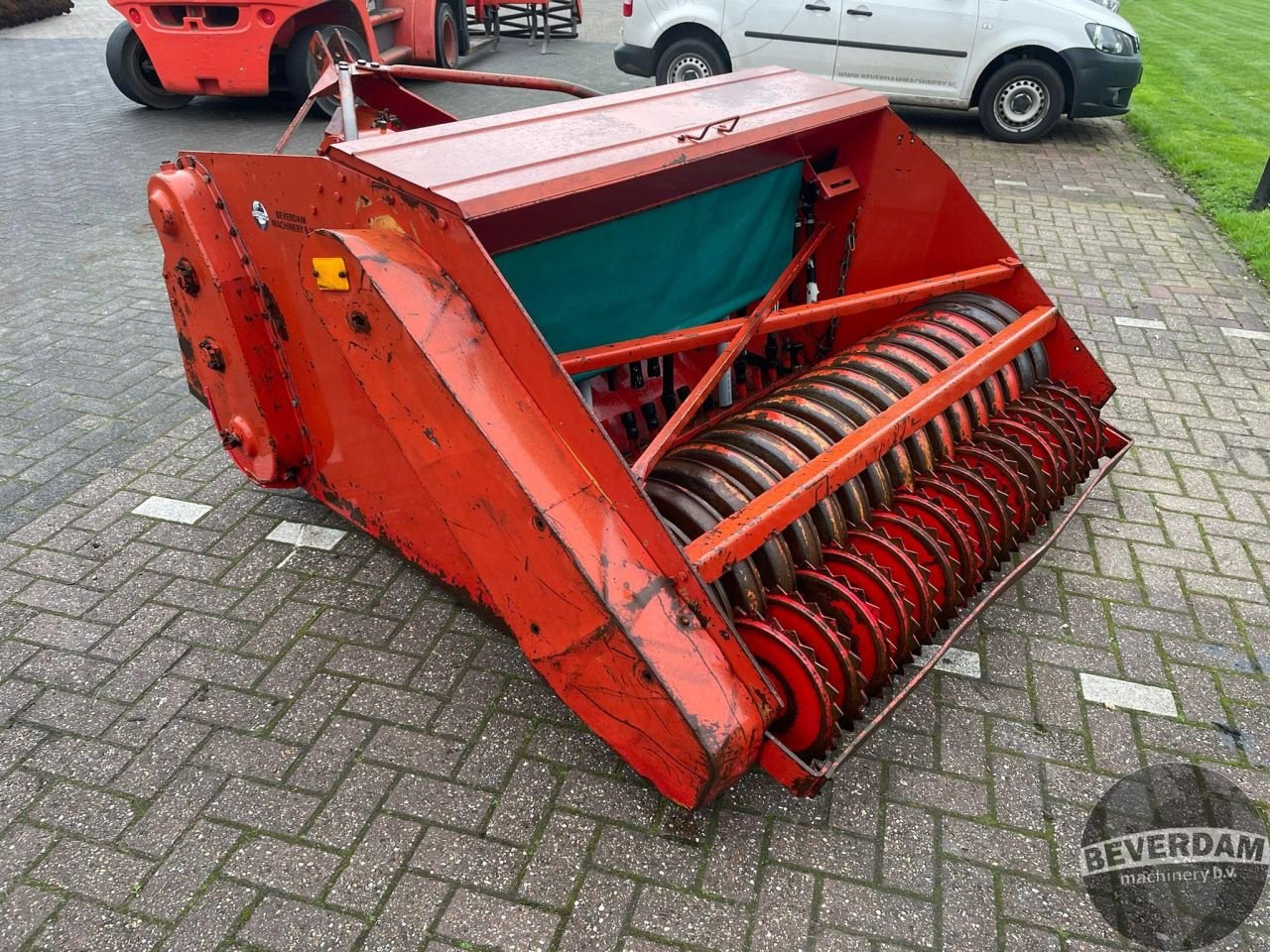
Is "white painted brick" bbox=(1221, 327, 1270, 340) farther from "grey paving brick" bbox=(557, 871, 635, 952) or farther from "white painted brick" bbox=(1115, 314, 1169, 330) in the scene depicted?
"grey paving brick" bbox=(557, 871, 635, 952)

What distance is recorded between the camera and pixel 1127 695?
2881mm

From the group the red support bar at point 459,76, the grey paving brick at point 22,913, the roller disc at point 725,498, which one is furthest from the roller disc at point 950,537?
the grey paving brick at point 22,913

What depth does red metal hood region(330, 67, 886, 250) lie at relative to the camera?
7.67 feet

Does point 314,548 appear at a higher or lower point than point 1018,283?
lower

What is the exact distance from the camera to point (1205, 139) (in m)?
9.34

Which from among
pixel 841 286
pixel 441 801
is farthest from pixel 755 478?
pixel 841 286

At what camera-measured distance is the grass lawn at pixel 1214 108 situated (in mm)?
7554

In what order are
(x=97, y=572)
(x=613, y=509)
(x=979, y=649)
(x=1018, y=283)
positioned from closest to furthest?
(x=613, y=509)
(x=979, y=649)
(x=97, y=572)
(x=1018, y=283)

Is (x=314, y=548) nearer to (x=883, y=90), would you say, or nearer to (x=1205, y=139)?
(x=883, y=90)

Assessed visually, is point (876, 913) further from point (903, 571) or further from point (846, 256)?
point (846, 256)

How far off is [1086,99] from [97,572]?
917cm

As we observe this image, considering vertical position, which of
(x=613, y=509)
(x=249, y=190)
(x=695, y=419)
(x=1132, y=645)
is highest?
(x=249, y=190)

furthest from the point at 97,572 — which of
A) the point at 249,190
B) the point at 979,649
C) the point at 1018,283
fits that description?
the point at 1018,283

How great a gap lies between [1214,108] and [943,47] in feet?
14.8
